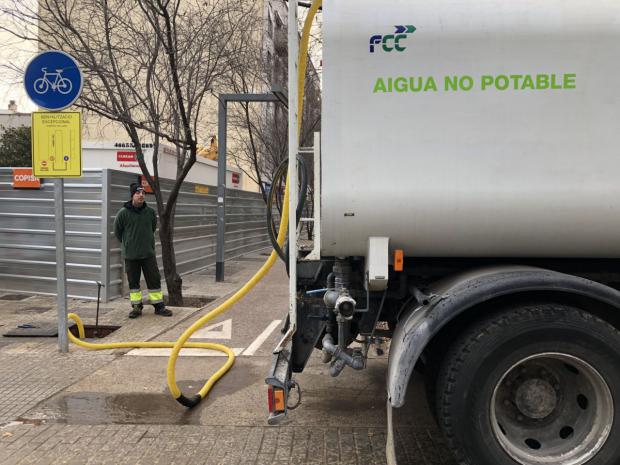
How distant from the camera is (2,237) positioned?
9.22 metres

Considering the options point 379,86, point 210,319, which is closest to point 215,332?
point 210,319

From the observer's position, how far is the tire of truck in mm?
2592

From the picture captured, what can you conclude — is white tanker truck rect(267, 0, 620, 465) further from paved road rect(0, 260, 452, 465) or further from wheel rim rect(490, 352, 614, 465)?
paved road rect(0, 260, 452, 465)

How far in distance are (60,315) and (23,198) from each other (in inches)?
177

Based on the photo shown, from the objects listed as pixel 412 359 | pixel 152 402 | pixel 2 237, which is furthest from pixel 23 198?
pixel 412 359

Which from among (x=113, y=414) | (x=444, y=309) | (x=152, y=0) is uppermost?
(x=152, y=0)

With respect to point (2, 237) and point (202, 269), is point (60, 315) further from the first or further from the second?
point (202, 269)

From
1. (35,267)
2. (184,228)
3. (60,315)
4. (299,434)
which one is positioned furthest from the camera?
(184,228)

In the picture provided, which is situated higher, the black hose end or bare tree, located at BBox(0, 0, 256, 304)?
bare tree, located at BBox(0, 0, 256, 304)

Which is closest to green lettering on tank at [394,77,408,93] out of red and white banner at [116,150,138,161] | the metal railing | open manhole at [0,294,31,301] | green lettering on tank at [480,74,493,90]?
green lettering on tank at [480,74,493,90]

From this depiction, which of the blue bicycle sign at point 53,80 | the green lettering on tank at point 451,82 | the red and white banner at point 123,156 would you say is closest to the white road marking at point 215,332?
the blue bicycle sign at point 53,80

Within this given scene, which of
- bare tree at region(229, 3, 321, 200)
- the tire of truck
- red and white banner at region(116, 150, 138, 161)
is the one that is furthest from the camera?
red and white banner at region(116, 150, 138, 161)

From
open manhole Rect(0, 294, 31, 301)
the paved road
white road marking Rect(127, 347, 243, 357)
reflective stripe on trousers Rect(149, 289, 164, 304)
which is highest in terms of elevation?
reflective stripe on trousers Rect(149, 289, 164, 304)

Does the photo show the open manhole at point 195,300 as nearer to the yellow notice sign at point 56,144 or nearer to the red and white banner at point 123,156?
the yellow notice sign at point 56,144
